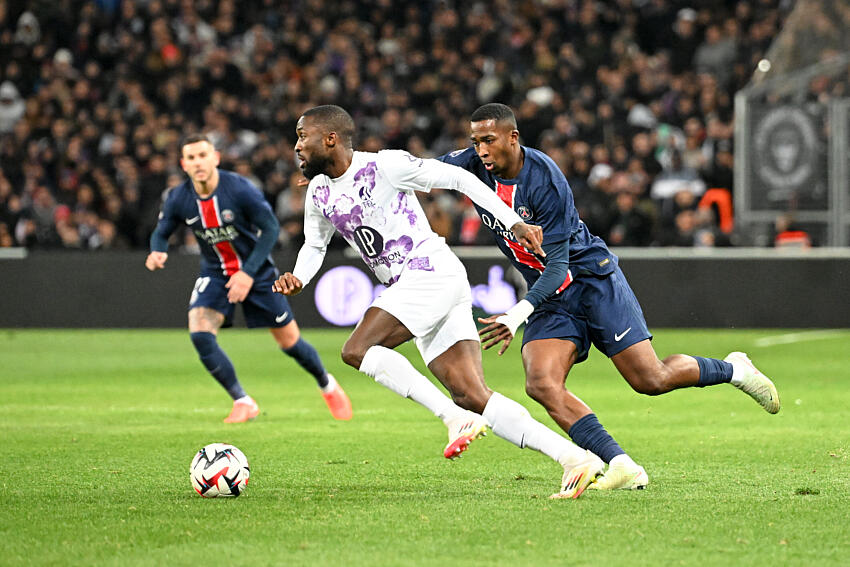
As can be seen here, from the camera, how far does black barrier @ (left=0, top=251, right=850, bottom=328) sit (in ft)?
57.9

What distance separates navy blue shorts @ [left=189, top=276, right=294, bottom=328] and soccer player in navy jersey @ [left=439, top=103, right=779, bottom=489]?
3351mm

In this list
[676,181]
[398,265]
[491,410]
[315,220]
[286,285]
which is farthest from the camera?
[676,181]

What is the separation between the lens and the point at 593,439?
624 centimetres

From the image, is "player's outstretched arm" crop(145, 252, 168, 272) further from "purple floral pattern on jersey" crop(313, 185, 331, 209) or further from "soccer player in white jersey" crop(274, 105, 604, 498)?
"purple floral pattern on jersey" crop(313, 185, 331, 209)

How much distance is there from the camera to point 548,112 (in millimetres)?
20281

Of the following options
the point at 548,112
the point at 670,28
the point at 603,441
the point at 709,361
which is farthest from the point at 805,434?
the point at 670,28

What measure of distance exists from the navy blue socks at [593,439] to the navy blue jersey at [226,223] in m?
3.69

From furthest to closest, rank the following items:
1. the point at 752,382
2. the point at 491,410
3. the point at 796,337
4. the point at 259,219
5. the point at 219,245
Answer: the point at 796,337, the point at 219,245, the point at 259,219, the point at 752,382, the point at 491,410

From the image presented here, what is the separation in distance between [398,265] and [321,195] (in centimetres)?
52

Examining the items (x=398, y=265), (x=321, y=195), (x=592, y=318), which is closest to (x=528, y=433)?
(x=592, y=318)

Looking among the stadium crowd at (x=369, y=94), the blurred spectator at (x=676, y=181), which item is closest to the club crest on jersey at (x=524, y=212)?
the stadium crowd at (x=369, y=94)

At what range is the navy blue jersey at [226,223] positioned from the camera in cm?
951

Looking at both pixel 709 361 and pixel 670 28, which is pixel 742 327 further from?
pixel 709 361

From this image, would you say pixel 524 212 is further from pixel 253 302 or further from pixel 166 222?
pixel 166 222
